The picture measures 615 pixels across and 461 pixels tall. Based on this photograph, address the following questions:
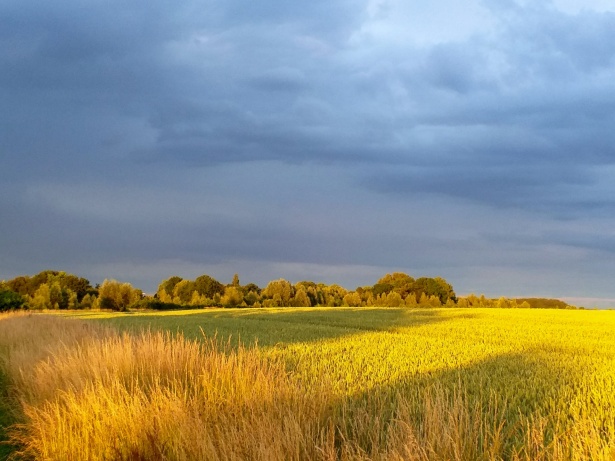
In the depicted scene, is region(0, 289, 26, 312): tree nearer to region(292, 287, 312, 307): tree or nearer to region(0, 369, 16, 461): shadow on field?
region(292, 287, 312, 307): tree

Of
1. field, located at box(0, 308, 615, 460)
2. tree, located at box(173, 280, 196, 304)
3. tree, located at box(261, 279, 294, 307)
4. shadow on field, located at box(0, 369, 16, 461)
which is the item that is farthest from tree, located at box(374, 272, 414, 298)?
shadow on field, located at box(0, 369, 16, 461)

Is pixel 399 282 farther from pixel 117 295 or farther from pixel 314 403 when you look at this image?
pixel 314 403

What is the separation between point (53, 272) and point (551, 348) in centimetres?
8004

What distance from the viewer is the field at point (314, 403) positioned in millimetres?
4109

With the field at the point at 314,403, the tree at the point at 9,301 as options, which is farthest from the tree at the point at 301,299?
the field at the point at 314,403

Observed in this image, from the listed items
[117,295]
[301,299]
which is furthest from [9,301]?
[301,299]

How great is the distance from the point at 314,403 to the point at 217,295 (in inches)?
2470

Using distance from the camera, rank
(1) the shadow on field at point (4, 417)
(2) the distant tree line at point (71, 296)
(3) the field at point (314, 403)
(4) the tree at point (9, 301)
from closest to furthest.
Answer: (3) the field at point (314, 403) → (1) the shadow on field at point (4, 417) → (4) the tree at point (9, 301) → (2) the distant tree line at point (71, 296)

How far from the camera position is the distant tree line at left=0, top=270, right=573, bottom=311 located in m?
62.2

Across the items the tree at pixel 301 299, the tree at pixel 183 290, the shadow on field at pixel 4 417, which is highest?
the tree at pixel 183 290

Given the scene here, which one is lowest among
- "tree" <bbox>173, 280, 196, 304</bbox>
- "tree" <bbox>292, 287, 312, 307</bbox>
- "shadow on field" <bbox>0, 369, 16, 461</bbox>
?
"shadow on field" <bbox>0, 369, 16, 461</bbox>

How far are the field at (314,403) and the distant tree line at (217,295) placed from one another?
159ft

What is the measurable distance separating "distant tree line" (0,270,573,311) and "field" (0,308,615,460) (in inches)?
1909

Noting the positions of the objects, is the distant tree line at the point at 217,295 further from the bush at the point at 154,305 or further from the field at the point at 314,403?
the field at the point at 314,403
